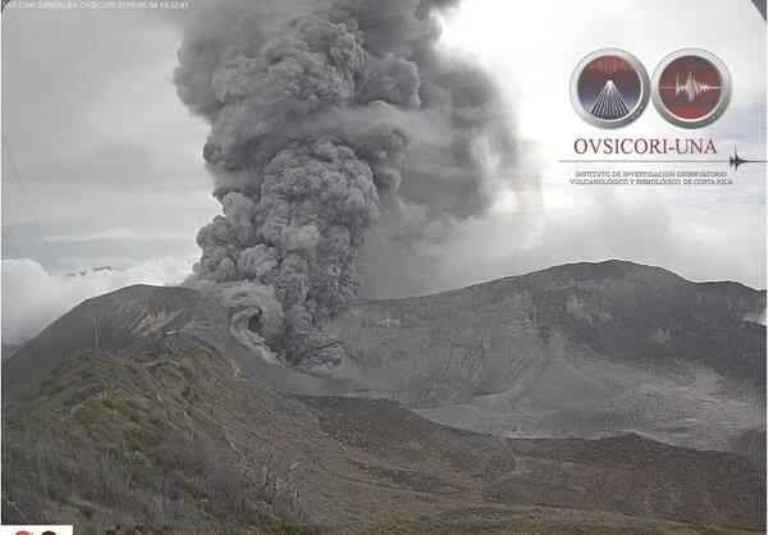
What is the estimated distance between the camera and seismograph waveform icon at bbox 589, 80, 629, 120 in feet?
23.8

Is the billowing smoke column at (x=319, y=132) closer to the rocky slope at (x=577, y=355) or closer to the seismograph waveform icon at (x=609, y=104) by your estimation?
the rocky slope at (x=577, y=355)

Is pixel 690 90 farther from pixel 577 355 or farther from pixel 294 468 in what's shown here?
pixel 294 468

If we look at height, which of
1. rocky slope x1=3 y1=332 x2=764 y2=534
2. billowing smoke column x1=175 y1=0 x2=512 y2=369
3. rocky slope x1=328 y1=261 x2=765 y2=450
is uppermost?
billowing smoke column x1=175 y1=0 x2=512 y2=369

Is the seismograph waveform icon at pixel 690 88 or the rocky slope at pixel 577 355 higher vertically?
the seismograph waveform icon at pixel 690 88

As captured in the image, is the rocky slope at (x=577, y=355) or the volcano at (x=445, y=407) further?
the rocky slope at (x=577, y=355)

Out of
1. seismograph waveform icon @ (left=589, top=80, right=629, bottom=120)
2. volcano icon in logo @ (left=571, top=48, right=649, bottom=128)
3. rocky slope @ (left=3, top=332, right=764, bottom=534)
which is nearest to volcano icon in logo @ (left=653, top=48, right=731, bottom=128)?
volcano icon in logo @ (left=571, top=48, right=649, bottom=128)

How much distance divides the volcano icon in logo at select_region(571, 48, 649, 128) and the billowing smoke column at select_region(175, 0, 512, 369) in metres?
0.68

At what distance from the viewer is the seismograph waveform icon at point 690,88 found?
7.29 metres

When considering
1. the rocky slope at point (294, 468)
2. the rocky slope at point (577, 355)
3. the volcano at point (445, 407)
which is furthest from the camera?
the rocky slope at point (577, 355)

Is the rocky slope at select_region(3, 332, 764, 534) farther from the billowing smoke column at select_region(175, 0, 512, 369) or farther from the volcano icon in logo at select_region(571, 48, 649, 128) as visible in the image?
the volcano icon in logo at select_region(571, 48, 649, 128)

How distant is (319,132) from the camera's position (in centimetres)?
750

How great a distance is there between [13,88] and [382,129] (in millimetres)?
2922

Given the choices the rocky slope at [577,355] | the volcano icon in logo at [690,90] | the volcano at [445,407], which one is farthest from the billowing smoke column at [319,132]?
the volcano icon in logo at [690,90]

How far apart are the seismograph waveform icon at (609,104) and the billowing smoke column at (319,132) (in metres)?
0.76
